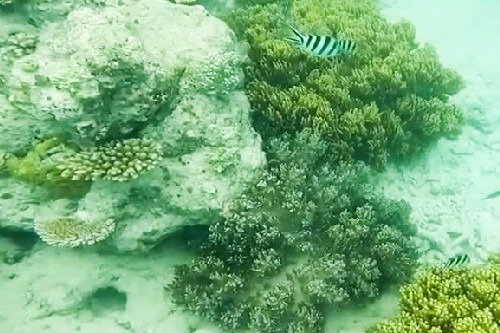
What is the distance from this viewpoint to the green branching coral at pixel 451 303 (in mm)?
4027

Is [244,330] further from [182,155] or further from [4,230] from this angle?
[4,230]

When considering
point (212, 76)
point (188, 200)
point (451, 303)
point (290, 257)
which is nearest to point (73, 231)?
point (188, 200)

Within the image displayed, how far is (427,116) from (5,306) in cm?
557

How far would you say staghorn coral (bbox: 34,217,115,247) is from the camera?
15.8ft

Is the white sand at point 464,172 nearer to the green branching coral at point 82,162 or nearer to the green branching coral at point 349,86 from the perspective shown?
the green branching coral at point 349,86

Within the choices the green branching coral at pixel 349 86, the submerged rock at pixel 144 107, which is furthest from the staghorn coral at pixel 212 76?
the green branching coral at pixel 349 86

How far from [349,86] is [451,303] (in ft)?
10.6

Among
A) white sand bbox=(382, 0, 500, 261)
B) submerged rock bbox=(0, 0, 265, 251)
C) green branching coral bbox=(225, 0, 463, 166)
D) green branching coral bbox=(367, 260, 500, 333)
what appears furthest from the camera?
white sand bbox=(382, 0, 500, 261)

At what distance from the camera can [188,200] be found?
16.6ft

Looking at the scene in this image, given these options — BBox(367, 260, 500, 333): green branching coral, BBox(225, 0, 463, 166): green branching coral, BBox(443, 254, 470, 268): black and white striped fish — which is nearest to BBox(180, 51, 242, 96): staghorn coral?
BBox(225, 0, 463, 166): green branching coral

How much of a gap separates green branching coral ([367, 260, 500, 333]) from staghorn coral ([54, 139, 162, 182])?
2.61 metres

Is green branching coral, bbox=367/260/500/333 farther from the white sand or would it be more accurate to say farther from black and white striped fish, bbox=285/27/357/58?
black and white striped fish, bbox=285/27/357/58

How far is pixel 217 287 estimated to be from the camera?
16.3 feet

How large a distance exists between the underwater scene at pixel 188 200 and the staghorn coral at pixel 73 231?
14 mm
